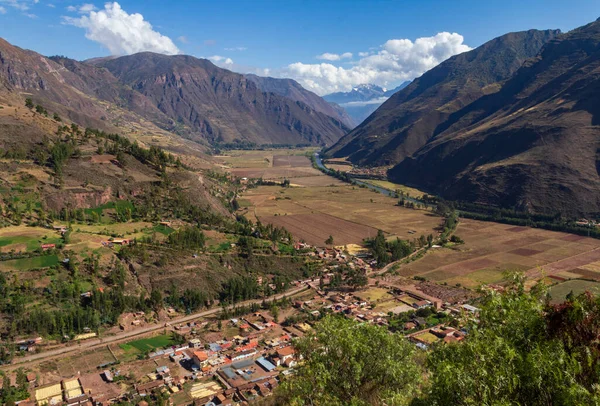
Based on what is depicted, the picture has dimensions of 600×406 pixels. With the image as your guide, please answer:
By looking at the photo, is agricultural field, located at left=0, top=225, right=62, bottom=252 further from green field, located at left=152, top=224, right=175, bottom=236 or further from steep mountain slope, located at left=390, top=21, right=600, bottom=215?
steep mountain slope, located at left=390, top=21, right=600, bottom=215

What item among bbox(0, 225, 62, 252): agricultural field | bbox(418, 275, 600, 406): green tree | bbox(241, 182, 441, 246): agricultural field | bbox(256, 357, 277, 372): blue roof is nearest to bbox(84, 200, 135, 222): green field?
bbox(0, 225, 62, 252): agricultural field

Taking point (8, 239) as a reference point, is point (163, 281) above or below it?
below

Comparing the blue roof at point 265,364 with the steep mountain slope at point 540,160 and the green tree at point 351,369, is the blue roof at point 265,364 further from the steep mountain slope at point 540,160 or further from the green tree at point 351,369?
the steep mountain slope at point 540,160

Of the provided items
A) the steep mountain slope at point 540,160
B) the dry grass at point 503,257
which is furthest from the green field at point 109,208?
the steep mountain slope at point 540,160

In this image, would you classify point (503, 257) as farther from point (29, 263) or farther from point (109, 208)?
point (29, 263)

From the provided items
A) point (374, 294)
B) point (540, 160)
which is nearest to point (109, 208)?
point (374, 294)

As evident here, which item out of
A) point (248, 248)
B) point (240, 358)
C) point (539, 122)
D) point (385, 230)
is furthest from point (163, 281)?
point (539, 122)

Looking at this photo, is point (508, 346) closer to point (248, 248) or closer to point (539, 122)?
point (248, 248)
